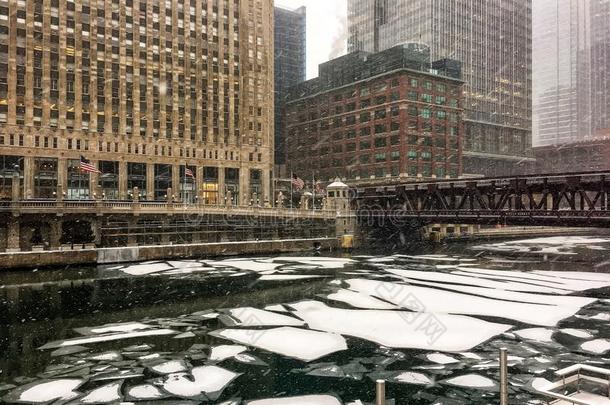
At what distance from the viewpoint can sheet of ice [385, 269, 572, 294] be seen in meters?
34.1

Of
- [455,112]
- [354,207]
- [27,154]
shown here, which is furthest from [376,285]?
[455,112]

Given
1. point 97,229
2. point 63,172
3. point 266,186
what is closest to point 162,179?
point 63,172

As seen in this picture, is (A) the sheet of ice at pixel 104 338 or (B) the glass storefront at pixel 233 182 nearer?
(A) the sheet of ice at pixel 104 338

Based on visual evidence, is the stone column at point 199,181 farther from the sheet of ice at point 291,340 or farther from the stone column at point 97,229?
the sheet of ice at point 291,340

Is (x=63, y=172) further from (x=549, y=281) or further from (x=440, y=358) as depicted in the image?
(x=440, y=358)

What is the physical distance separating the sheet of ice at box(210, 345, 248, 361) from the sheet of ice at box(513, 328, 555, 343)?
41.9ft

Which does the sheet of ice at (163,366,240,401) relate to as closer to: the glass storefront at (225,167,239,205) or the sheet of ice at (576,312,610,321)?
the sheet of ice at (576,312,610,321)

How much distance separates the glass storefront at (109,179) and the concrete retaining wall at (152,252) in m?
46.2

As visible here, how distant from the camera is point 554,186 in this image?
170ft

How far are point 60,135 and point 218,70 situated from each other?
3740cm

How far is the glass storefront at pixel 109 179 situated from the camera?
9488 centimetres

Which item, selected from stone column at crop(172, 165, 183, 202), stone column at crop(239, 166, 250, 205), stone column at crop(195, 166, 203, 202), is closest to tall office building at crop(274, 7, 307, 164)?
stone column at crop(239, 166, 250, 205)

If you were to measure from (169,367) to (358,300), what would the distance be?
48.8ft

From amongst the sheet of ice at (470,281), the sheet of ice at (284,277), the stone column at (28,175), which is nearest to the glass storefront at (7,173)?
the stone column at (28,175)
